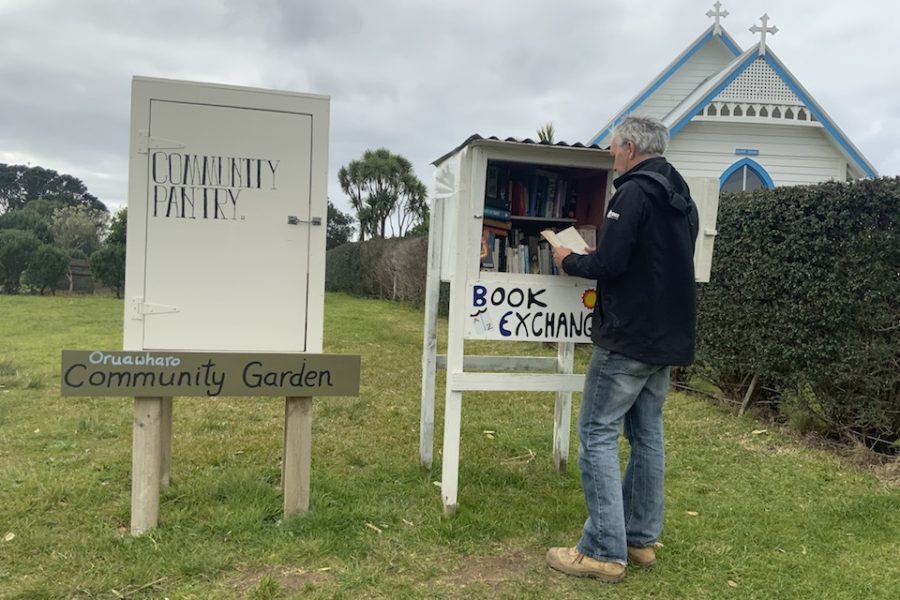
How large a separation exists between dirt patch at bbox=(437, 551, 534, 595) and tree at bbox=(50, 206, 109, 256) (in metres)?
31.8

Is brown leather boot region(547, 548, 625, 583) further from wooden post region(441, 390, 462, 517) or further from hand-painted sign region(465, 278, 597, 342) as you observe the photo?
hand-painted sign region(465, 278, 597, 342)

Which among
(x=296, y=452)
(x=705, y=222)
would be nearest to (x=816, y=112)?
(x=705, y=222)

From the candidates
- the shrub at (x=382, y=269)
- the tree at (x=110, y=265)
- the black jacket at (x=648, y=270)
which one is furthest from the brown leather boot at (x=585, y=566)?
the tree at (x=110, y=265)

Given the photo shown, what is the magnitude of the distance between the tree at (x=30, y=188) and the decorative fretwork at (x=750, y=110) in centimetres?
5829

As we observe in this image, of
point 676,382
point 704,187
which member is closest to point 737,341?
point 676,382

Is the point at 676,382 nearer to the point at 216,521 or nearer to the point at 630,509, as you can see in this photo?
the point at 630,509

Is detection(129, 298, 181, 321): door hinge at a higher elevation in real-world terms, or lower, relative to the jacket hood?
lower

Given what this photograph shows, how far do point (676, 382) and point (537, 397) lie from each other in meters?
1.60

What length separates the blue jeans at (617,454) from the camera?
9.12ft

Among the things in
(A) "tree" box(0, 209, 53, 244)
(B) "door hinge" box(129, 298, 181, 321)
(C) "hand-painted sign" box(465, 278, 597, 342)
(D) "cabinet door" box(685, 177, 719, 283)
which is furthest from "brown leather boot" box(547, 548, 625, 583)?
(A) "tree" box(0, 209, 53, 244)

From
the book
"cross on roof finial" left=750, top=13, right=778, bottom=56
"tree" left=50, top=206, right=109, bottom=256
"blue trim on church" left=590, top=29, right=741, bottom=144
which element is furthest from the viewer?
"tree" left=50, top=206, right=109, bottom=256

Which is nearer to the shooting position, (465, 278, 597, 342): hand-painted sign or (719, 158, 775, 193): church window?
(465, 278, 597, 342): hand-painted sign

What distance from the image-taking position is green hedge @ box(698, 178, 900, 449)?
4.36m

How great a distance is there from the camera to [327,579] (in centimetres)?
274
